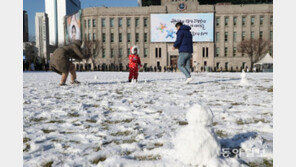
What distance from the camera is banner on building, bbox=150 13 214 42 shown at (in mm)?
45500

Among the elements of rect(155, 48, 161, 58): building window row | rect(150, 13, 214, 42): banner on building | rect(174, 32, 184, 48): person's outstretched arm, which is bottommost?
rect(174, 32, 184, 48): person's outstretched arm

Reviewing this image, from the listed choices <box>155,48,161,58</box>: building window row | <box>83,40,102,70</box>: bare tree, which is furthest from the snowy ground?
<box>155,48,161,58</box>: building window row

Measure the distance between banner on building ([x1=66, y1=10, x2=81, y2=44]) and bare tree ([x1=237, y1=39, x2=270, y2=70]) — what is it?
3655 cm

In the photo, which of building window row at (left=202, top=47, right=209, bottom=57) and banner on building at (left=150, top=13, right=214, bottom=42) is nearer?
banner on building at (left=150, top=13, right=214, bottom=42)

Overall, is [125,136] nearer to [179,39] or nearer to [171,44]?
[179,39]

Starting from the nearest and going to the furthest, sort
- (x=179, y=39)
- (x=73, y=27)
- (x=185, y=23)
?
(x=179, y=39) → (x=185, y=23) → (x=73, y=27)

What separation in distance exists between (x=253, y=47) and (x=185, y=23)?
14.7 metres

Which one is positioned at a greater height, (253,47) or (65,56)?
(253,47)

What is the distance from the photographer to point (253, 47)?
4338 centimetres

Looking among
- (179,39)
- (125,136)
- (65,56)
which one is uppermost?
(179,39)

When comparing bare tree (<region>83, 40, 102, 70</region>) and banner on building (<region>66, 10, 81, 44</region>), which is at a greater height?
banner on building (<region>66, 10, 81, 44</region>)

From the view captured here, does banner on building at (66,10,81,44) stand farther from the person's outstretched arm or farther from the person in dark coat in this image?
the person's outstretched arm

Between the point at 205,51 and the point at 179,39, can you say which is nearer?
the point at 179,39

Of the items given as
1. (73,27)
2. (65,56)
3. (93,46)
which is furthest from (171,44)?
(65,56)
